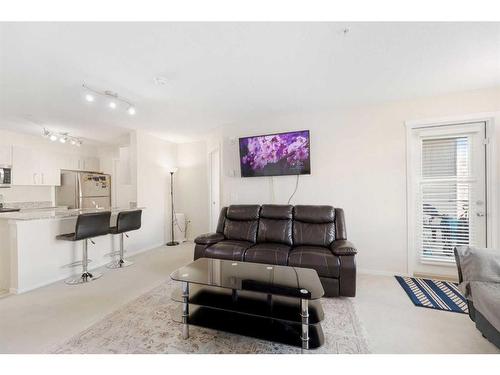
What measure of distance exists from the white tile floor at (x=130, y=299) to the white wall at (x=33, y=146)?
10.0 ft

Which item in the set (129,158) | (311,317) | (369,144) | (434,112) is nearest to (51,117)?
(129,158)

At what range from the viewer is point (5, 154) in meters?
4.01

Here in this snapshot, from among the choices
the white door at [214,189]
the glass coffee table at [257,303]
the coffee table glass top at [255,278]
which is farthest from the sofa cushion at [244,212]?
the white door at [214,189]

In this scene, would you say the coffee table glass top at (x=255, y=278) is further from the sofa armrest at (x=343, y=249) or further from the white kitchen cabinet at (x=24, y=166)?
the white kitchen cabinet at (x=24, y=166)

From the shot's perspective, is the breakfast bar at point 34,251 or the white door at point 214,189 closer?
the breakfast bar at point 34,251

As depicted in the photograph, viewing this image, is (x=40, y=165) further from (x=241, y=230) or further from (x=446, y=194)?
(x=446, y=194)

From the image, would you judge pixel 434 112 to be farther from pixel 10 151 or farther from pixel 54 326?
pixel 10 151

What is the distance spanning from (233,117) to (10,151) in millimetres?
4409

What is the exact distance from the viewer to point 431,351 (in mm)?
1521

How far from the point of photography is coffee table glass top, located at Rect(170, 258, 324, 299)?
1.57 metres

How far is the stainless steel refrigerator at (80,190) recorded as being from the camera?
480 cm

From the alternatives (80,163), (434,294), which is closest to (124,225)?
(80,163)

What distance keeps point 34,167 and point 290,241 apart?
541 cm

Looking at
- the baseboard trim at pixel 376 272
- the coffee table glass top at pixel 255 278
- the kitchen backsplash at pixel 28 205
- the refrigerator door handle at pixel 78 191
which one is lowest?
the baseboard trim at pixel 376 272
